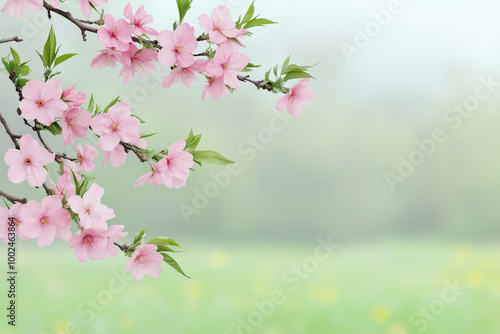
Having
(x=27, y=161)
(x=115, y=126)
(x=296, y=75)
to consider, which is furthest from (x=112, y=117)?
(x=296, y=75)

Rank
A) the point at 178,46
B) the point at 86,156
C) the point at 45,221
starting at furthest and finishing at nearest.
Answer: the point at 86,156, the point at 178,46, the point at 45,221

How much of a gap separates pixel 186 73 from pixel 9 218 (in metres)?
0.40

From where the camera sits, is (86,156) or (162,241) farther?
(86,156)

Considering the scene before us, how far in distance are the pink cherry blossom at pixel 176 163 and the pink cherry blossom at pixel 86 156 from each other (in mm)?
245

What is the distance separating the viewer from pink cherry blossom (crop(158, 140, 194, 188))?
1083 mm

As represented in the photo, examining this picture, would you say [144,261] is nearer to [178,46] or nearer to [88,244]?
[88,244]

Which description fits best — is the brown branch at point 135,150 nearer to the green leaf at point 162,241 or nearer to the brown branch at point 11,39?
the green leaf at point 162,241

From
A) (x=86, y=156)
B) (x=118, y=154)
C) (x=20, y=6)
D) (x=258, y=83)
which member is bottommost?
(x=86, y=156)

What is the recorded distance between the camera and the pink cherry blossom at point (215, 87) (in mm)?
1103

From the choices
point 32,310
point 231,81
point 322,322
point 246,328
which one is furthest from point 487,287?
point 231,81

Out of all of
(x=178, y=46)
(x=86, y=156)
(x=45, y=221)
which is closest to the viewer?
(x=45, y=221)

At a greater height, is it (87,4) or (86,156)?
(87,4)

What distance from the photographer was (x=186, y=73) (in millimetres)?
1117

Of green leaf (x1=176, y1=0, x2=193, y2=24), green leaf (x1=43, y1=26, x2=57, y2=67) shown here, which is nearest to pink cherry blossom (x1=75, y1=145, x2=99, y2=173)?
green leaf (x1=43, y1=26, x2=57, y2=67)
